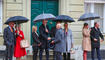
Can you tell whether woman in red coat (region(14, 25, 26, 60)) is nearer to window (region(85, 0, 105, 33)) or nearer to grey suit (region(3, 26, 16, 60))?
grey suit (region(3, 26, 16, 60))

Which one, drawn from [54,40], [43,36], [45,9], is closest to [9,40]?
[43,36]

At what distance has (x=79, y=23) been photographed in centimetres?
1147

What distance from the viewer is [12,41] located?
8.84 metres

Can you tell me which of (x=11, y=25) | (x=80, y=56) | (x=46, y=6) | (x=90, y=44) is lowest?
(x=80, y=56)

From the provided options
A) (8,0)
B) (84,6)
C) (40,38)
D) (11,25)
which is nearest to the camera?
(11,25)

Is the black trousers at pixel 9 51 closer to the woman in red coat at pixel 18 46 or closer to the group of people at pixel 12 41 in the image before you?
the group of people at pixel 12 41

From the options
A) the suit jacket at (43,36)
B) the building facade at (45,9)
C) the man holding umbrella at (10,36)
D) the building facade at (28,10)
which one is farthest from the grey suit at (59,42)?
the building facade at (28,10)

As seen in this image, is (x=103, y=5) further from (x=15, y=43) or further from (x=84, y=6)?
(x=15, y=43)

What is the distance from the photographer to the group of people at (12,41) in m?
8.74

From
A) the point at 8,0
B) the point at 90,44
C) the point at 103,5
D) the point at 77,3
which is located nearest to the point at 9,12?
the point at 8,0

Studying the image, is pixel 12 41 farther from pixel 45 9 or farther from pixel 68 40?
pixel 45 9

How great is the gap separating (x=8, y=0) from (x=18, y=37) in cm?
258

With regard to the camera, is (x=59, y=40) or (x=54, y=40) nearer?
(x=59, y=40)

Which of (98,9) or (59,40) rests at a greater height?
(98,9)
